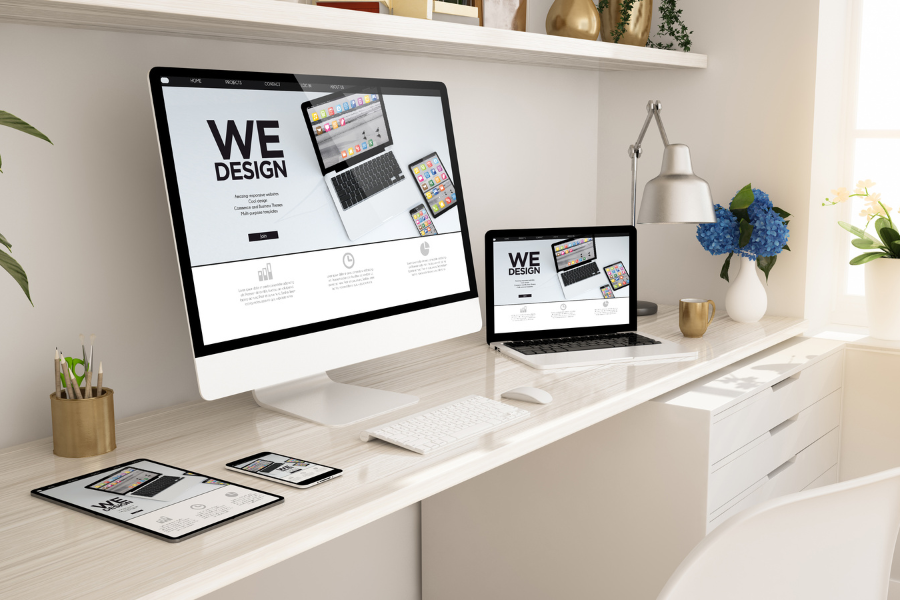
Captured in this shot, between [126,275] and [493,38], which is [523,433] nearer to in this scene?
[126,275]

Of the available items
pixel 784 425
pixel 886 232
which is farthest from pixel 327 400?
pixel 886 232

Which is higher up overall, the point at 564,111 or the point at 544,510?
the point at 564,111

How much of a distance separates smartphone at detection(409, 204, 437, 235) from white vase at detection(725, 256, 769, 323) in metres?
0.96

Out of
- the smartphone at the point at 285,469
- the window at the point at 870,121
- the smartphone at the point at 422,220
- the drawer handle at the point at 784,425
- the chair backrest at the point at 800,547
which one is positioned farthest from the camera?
the window at the point at 870,121

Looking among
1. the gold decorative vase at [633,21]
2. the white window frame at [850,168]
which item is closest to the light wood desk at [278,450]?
the white window frame at [850,168]

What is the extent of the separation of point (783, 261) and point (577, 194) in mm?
597

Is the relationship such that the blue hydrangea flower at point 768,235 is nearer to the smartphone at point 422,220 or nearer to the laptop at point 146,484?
the smartphone at point 422,220

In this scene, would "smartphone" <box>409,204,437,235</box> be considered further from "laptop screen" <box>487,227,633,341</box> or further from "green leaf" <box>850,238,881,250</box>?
"green leaf" <box>850,238,881,250</box>

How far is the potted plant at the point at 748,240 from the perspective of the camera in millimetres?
2066

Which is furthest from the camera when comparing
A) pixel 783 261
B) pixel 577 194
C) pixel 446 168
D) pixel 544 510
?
pixel 577 194

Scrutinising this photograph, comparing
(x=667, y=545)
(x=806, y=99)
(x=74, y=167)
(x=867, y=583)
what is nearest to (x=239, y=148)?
(x=74, y=167)

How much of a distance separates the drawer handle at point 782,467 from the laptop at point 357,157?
3.41 feet

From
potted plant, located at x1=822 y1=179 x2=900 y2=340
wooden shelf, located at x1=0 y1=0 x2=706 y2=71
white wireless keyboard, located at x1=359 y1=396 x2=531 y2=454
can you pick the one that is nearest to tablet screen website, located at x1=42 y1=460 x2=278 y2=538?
white wireless keyboard, located at x1=359 y1=396 x2=531 y2=454

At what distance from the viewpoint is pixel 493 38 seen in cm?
162
